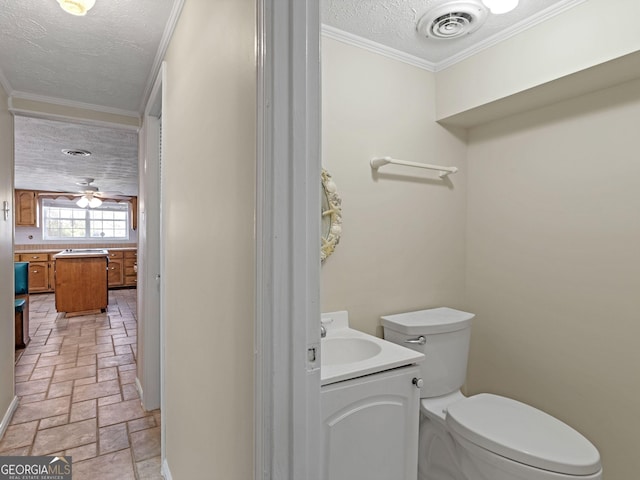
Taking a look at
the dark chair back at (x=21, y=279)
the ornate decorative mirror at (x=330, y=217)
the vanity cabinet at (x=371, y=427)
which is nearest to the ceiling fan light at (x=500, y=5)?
the ornate decorative mirror at (x=330, y=217)

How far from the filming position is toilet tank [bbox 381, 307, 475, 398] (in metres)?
1.77

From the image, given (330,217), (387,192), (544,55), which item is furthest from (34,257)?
(544,55)

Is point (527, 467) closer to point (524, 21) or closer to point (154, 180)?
point (524, 21)

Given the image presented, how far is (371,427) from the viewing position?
1.27 meters

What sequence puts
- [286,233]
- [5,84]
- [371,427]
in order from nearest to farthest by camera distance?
[286,233] < [371,427] < [5,84]

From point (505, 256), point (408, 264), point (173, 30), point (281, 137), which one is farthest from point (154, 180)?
point (505, 256)

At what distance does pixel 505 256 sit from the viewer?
2.08 metres

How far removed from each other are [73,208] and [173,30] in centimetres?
811

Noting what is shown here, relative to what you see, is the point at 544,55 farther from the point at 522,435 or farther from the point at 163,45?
the point at 163,45

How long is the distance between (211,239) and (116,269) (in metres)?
7.97

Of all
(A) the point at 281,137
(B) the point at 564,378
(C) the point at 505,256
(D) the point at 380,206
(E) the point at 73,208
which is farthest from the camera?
(E) the point at 73,208

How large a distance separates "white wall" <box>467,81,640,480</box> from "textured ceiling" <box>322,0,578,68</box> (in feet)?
1.58

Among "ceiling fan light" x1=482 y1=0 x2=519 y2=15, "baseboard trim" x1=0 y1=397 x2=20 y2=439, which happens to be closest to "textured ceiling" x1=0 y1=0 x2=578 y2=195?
"ceiling fan light" x1=482 y1=0 x2=519 y2=15

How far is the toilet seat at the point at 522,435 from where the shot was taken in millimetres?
1246
